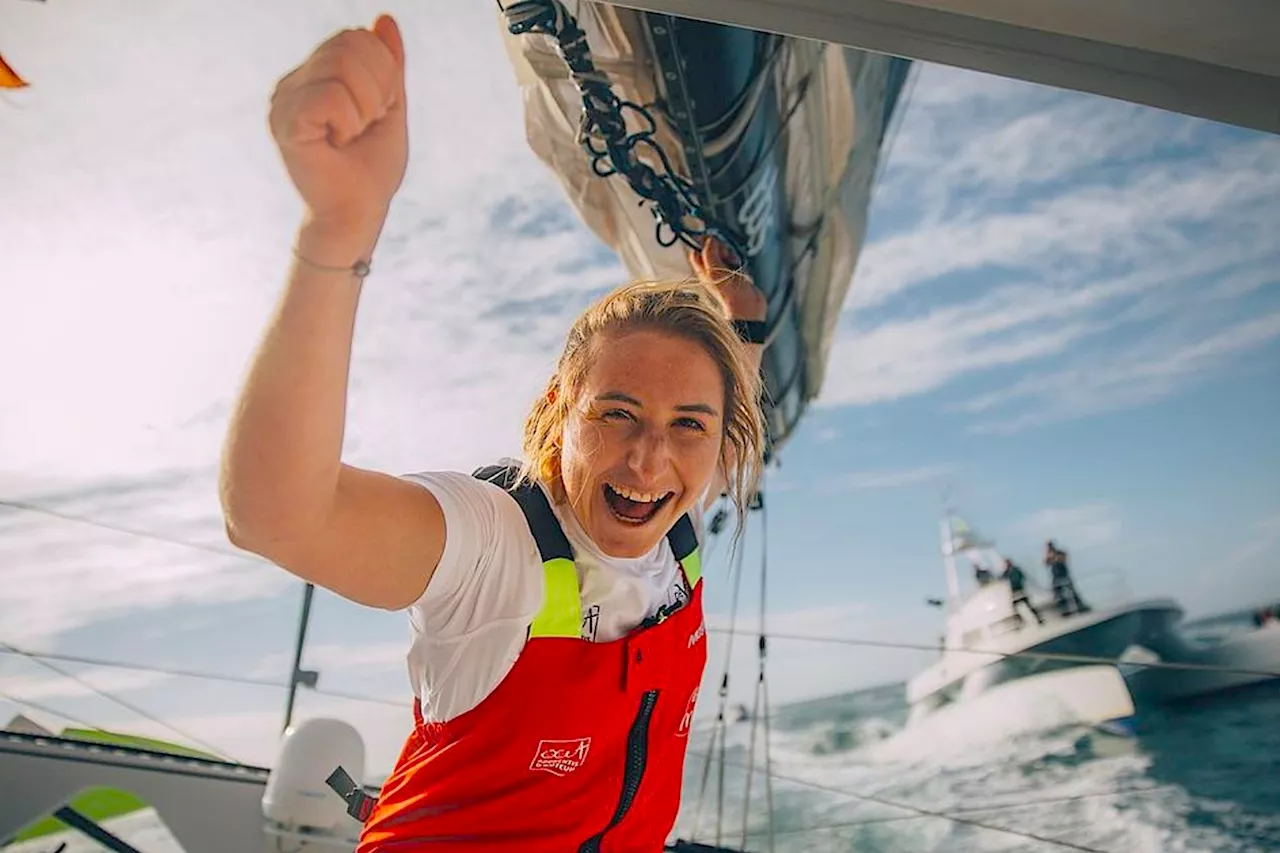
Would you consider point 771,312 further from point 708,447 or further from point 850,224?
point 708,447

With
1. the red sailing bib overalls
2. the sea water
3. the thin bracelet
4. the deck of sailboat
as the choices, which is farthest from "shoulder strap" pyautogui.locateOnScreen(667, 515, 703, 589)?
the sea water

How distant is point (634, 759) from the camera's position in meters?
1.01

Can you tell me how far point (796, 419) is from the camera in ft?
11.9

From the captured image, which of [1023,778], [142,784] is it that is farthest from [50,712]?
[1023,778]

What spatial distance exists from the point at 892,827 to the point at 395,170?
419 centimetres

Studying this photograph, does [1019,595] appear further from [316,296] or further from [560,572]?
[316,296]

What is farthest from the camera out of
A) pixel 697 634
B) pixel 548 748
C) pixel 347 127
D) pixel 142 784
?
pixel 142 784

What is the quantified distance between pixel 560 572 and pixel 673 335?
1.01ft

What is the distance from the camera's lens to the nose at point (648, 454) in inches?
36.8

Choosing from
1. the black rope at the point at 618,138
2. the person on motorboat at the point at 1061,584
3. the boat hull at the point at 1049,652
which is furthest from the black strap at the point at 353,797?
the person on motorboat at the point at 1061,584

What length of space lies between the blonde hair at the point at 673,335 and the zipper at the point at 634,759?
251 mm

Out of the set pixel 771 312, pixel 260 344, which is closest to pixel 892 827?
pixel 771 312

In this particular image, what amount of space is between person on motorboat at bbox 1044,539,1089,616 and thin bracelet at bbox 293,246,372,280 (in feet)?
20.7

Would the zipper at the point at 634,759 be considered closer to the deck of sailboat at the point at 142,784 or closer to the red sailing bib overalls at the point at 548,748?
the red sailing bib overalls at the point at 548,748
